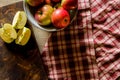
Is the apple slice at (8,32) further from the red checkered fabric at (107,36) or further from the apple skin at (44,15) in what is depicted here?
the red checkered fabric at (107,36)

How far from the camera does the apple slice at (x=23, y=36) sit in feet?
2.88

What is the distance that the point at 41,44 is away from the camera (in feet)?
3.16

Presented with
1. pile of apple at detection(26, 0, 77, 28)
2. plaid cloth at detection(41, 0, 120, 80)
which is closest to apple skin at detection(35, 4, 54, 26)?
pile of apple at detection(26, 0, 77, 28)

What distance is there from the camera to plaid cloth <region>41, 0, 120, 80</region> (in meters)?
0.97

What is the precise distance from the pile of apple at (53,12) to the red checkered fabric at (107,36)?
149 mm

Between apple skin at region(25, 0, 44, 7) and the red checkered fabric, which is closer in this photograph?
apple skin at region(25, 0, 44, 7)

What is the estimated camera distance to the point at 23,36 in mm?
874

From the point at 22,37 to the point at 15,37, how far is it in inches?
0.9

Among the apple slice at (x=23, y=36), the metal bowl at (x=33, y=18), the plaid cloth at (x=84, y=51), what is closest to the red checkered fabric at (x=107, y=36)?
the plaid cloth at (x=84, y=51)

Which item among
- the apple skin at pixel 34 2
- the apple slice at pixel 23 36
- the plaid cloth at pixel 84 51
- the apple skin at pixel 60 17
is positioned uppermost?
the apple skin at pixel 34 2

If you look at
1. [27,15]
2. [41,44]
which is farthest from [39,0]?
[41,44]

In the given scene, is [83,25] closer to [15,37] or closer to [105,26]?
[105,26]

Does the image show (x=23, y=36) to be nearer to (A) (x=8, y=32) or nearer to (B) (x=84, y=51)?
(A) (x=8, y=32)

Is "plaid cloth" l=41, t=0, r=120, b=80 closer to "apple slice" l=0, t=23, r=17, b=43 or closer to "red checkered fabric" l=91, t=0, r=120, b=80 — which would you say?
"red checkered fabric" l=91, t=0, r=120, b=80
